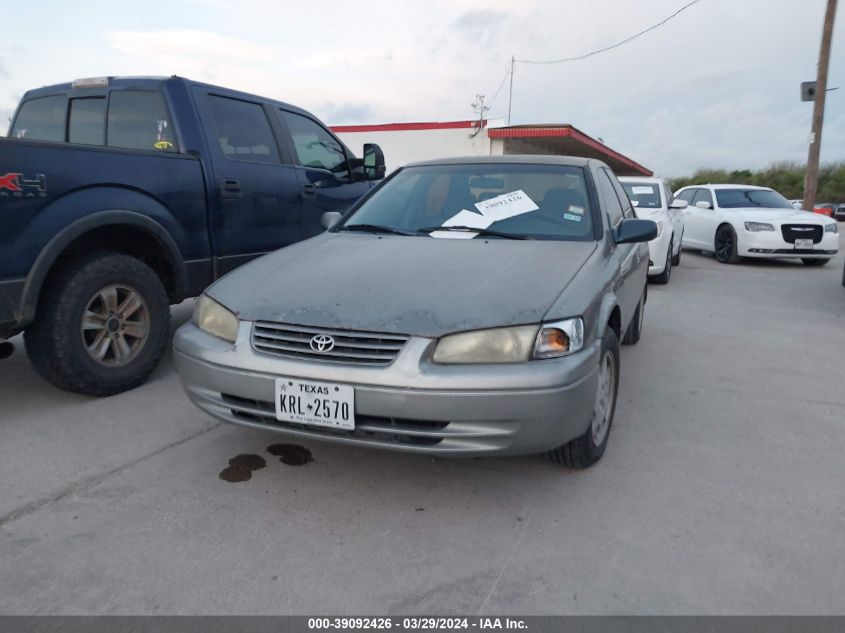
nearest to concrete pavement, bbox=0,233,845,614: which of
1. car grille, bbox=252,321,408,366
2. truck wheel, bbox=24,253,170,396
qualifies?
truck wheel, bbox=24,253,170,396

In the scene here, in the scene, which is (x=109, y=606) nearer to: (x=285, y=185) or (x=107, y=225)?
(x=107, y=225)

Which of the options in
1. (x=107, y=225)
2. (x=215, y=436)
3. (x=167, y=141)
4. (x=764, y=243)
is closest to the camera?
(x=215, y=436)

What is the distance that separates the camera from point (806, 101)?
16.4 m

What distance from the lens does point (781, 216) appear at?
34.3 ft

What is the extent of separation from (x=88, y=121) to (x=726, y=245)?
33.1 ft

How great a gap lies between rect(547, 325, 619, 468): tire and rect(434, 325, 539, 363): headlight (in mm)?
472

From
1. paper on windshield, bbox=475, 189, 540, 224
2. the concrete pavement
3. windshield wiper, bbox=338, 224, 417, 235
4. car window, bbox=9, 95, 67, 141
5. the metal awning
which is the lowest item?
the concrete pavement

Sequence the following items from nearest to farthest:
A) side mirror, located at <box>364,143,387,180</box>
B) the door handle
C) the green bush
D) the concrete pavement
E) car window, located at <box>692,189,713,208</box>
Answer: the concrete pavement → the door handle → side mirror, located at <box>364,143,387,180</box> → car window, located at <box>692,189,713,208</box> → the green bush

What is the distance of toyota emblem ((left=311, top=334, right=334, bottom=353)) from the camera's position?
245 cm

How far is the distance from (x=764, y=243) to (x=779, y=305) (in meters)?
3.61

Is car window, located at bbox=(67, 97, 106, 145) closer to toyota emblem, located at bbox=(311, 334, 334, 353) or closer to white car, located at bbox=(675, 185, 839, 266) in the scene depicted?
toyota emblem, located at bbox=(311, 334, 334, 353)

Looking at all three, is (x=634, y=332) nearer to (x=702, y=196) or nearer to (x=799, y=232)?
(x=799, y=232)
